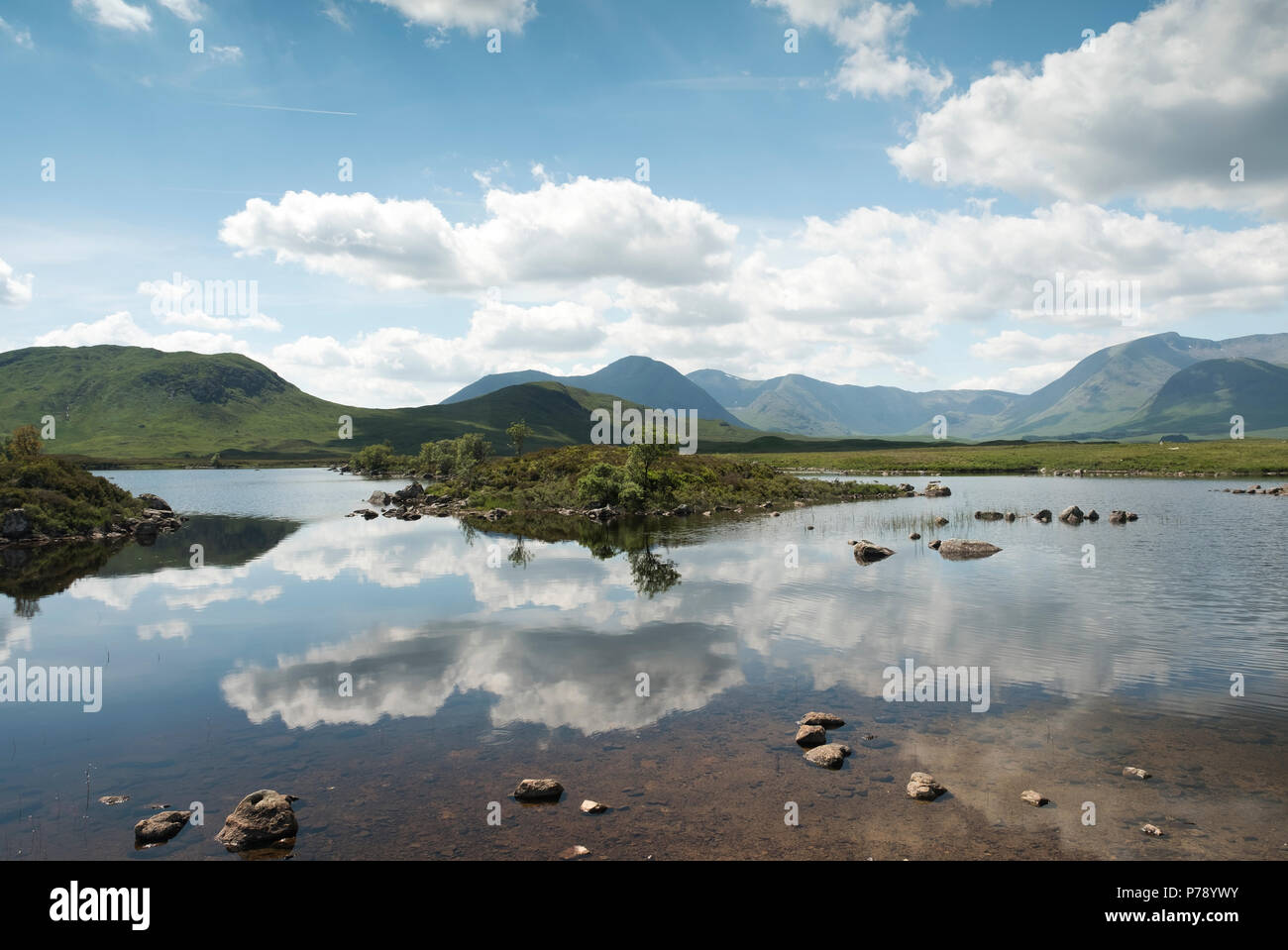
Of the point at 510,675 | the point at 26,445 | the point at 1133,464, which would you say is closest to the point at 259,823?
the point at 510,675

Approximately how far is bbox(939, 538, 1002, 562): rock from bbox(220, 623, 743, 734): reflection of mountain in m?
30.4

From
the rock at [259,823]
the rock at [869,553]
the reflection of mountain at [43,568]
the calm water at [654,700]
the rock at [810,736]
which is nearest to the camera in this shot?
the rock at [259,823]

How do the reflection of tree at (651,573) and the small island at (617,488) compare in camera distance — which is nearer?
the reflection of tree at (651,573)

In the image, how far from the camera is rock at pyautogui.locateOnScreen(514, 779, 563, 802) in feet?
59.4

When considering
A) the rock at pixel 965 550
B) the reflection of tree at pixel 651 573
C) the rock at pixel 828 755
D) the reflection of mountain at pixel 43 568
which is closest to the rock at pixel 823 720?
the rock at pixel 828 755

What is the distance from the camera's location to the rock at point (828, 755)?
19.8m

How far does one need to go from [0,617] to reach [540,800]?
43.1 m

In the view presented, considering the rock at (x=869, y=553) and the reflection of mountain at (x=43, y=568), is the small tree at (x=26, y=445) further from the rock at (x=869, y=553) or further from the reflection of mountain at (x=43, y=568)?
the rock at (x=869, y=553)

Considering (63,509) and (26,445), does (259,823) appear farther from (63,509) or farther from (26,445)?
(26,445)

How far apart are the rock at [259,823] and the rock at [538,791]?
219 inches

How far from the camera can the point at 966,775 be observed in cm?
1906

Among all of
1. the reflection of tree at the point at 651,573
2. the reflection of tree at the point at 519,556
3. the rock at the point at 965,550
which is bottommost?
the reflection of tree at the point at 651,573
